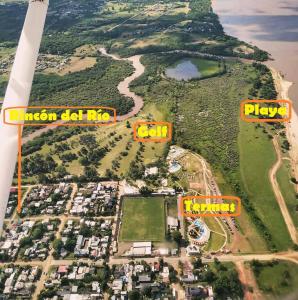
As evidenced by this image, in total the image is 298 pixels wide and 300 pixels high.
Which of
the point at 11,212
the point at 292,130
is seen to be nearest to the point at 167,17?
the point at 292,130

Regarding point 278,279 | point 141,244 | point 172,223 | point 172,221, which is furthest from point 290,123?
point 141,244

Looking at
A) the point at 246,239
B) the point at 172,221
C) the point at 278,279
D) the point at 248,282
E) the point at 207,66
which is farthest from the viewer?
the point at 207,66

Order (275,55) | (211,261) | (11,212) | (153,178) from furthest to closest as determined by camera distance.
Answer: (275,55), (153,178), (11,212), (211,261)

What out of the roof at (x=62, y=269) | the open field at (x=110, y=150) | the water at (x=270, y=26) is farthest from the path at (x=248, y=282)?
the water at (x=270, y=26)

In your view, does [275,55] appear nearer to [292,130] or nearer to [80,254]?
[292,130]

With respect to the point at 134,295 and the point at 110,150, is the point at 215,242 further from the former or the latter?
the point at 110,150

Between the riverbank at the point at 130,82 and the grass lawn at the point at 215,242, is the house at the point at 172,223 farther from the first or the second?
the riverbank at the point at 130,82
